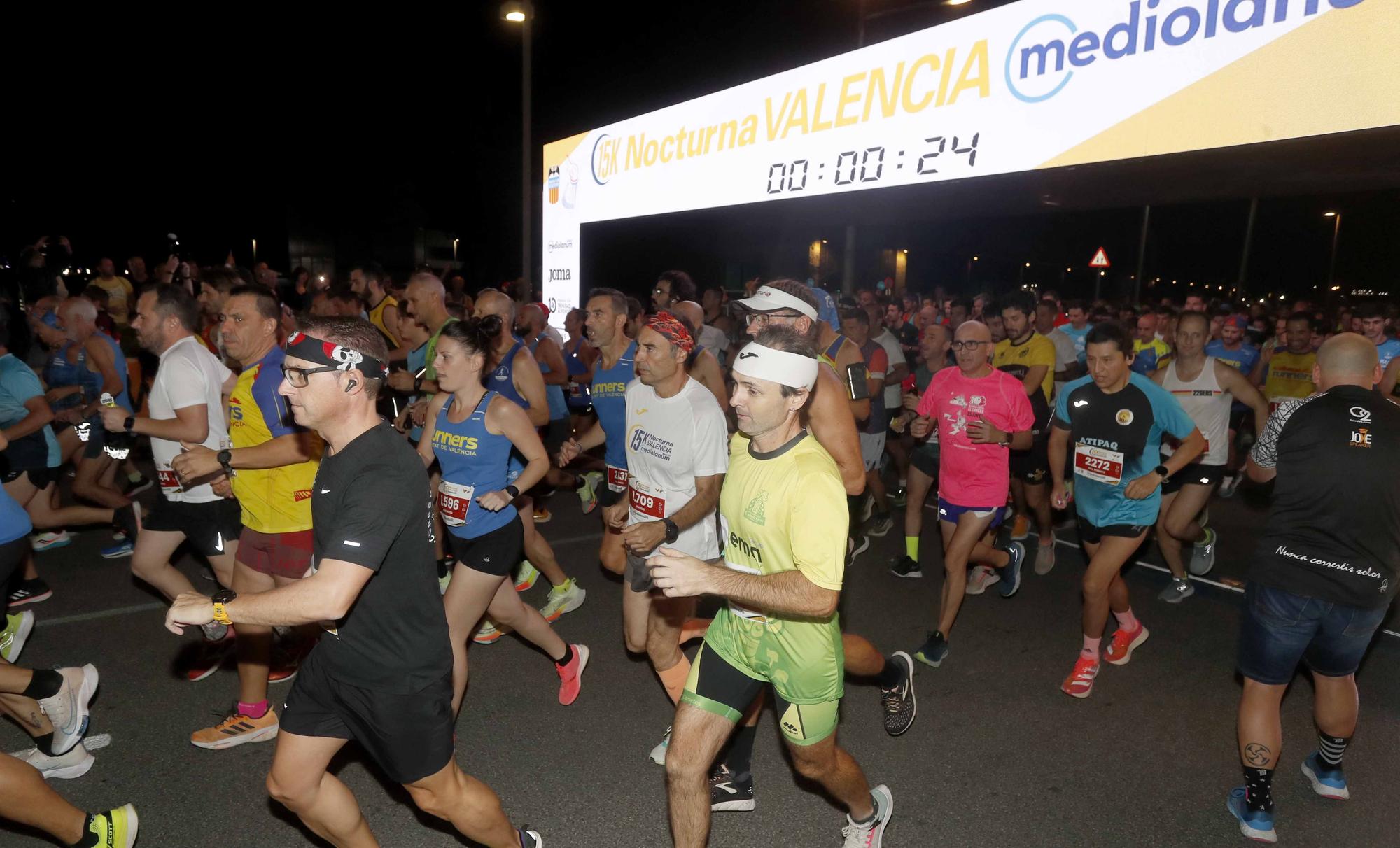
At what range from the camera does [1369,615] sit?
328cm

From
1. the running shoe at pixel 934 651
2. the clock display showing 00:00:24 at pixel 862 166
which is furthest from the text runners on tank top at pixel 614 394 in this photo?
the clock display showing 00:00:24 at pixel 862 166

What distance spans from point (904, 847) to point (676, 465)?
1.88 m

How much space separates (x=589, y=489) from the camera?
8383 mm

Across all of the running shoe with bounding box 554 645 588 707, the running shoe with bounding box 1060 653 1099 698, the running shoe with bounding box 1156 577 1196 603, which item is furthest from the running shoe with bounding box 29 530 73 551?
the running shoe with bounding box 1156 577 1196 603

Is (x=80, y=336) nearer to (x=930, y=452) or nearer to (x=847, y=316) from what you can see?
(x=847, y=316)

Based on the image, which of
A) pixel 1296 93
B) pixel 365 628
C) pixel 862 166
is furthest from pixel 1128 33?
pixel 365 628

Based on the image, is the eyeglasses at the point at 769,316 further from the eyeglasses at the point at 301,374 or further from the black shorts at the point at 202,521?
the black shorts at the point at 202,521

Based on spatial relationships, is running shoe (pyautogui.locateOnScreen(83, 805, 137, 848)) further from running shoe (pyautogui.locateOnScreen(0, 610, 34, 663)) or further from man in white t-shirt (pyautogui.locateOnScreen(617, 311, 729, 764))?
running shoe (pyautogui.locateOnScreen(0, 610, 34, 663))

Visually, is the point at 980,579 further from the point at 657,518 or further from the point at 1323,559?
the point at 657,518

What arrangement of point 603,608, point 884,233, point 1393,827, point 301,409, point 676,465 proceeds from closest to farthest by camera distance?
point 301,409 → point 1393,827 → point 676,465 → point 603,608 → point 884,233

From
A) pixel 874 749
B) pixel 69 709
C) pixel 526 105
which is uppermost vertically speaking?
pixel 526 105

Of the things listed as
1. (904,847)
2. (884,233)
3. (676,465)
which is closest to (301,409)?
(676,465)

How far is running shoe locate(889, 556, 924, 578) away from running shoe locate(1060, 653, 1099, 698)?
6.23ft

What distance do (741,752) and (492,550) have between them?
4.96 ft
